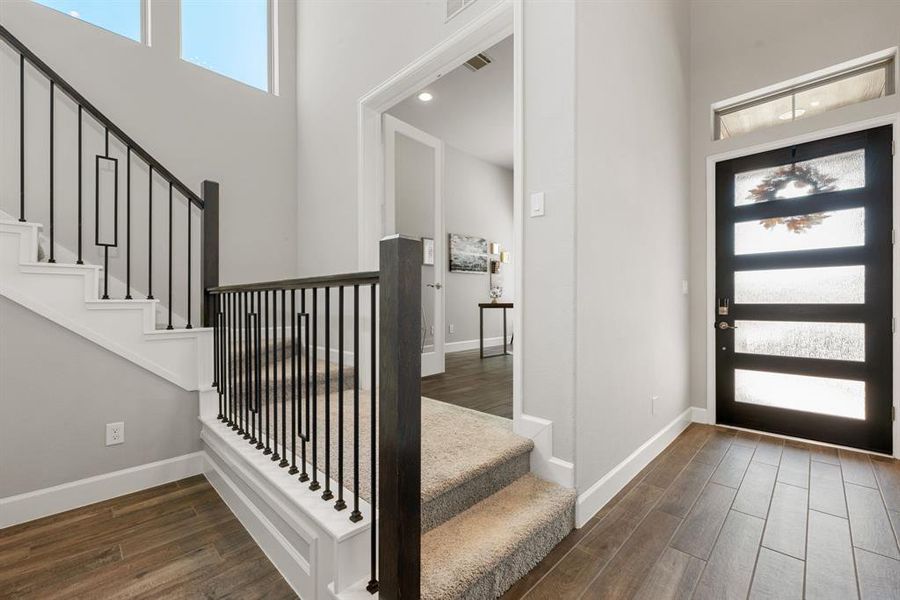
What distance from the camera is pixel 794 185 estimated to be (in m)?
2.90

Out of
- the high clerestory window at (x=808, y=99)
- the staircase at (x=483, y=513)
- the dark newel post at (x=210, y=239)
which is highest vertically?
the high clerestory window at (x=808, y=99)

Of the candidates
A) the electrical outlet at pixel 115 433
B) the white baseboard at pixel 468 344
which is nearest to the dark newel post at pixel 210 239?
the electrical outlet at pixel 115 433

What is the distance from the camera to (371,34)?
307 cm

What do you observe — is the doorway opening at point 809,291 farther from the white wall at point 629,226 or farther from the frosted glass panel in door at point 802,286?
the white wall at point 629,226

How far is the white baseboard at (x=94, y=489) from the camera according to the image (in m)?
1.95

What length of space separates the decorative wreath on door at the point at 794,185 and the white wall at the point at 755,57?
0.27 metres

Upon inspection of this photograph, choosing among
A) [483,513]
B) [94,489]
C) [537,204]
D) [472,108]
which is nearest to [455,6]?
[537,204]

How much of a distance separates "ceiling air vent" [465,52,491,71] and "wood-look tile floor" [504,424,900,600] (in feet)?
12.1

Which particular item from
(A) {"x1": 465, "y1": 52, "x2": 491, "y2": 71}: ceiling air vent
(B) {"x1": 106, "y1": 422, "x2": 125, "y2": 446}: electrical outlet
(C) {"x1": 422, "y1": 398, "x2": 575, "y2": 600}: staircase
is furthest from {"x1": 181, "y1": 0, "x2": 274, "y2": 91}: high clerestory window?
(C) {"x1": 422, "y1": 398, "x2": 575, "y2": 600}: staircase

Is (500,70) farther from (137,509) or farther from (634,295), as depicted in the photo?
(137,509)

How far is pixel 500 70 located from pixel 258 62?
2.44 metres

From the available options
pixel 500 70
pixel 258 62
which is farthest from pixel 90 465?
pixel 500 70

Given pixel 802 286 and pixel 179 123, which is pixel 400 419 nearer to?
pixel 802 286

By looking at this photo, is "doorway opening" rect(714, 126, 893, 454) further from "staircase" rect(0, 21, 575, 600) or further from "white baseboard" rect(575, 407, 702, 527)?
"staircase" rect(0, 21, 575, 600)
